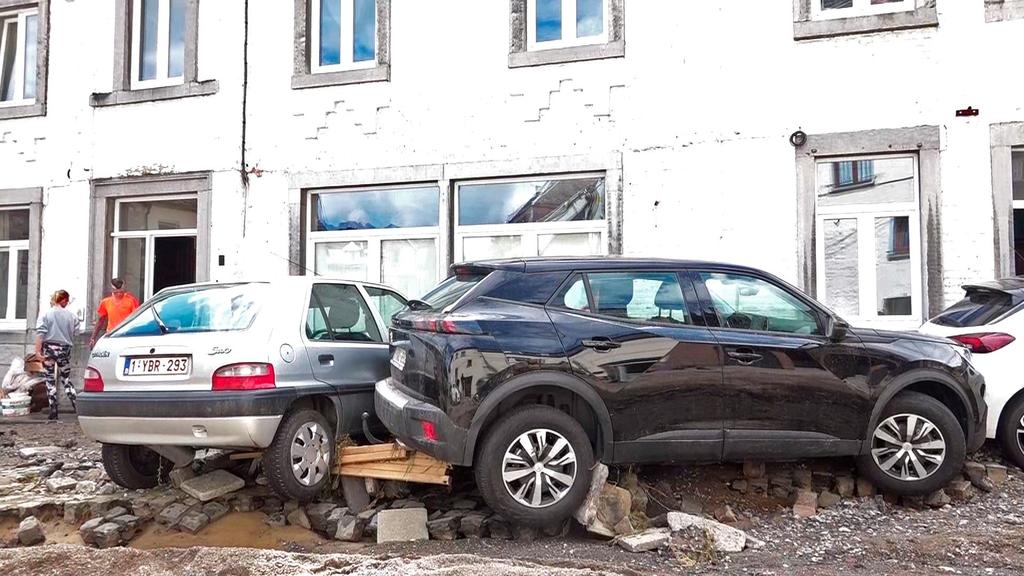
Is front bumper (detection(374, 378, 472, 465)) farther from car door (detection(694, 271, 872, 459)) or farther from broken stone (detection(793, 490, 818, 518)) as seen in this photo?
broken stone (detection(793, 490, 818, 518))

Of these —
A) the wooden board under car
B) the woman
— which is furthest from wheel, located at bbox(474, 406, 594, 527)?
the woman

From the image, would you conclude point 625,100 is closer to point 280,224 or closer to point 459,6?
point 459,6

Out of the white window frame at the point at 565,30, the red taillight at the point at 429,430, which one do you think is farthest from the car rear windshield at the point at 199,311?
the white window frame at the point at 565,30

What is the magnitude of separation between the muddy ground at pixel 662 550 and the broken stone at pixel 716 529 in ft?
0.23

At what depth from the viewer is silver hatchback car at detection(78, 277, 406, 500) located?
4.88 m

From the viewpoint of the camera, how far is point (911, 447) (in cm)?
514

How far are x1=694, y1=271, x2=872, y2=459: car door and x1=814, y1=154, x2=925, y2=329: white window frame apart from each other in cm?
327

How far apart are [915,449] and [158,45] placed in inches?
416

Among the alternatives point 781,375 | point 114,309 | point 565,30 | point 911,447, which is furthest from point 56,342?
point 911,447

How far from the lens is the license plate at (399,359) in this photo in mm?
4980

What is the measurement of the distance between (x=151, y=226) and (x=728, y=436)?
896cm

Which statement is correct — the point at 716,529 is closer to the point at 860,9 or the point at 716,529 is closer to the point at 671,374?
the point at 671,374

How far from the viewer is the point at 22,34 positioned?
11.4 meters

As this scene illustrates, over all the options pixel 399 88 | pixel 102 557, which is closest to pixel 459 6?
pixel 399 88
